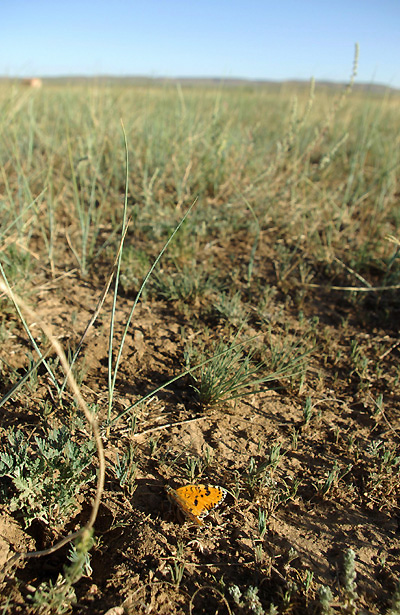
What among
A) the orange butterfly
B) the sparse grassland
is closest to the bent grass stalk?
the sparse grassland

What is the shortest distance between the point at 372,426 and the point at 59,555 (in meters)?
1.21

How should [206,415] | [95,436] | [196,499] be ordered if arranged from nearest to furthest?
1. [95,436]
2. [196,499]
3. [206,415]

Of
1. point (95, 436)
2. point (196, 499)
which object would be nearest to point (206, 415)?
point (196, 499)

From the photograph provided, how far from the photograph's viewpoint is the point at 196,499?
1268 millimetres

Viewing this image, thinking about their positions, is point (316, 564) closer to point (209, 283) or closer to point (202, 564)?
point (202, 564)

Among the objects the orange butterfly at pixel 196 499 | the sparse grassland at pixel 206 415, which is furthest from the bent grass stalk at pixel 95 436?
the orange butterfly at pixel 196 499

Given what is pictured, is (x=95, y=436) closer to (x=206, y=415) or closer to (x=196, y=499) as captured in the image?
(x=196, y=499)

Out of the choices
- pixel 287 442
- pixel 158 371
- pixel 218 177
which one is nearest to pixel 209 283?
pixel 158 371

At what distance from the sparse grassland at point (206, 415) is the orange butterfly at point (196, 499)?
0.14ft

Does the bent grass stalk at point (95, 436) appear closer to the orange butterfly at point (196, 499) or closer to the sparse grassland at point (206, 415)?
the sparse grassland at point (206, 415)

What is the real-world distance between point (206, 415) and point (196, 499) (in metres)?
0.39

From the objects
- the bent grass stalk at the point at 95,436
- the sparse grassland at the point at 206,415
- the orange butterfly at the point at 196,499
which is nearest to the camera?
the bent grass stalk at the point at 95,436

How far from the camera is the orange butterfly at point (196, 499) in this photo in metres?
1.25

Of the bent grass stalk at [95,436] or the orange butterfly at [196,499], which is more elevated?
the bent grass stalk at [95,436]
